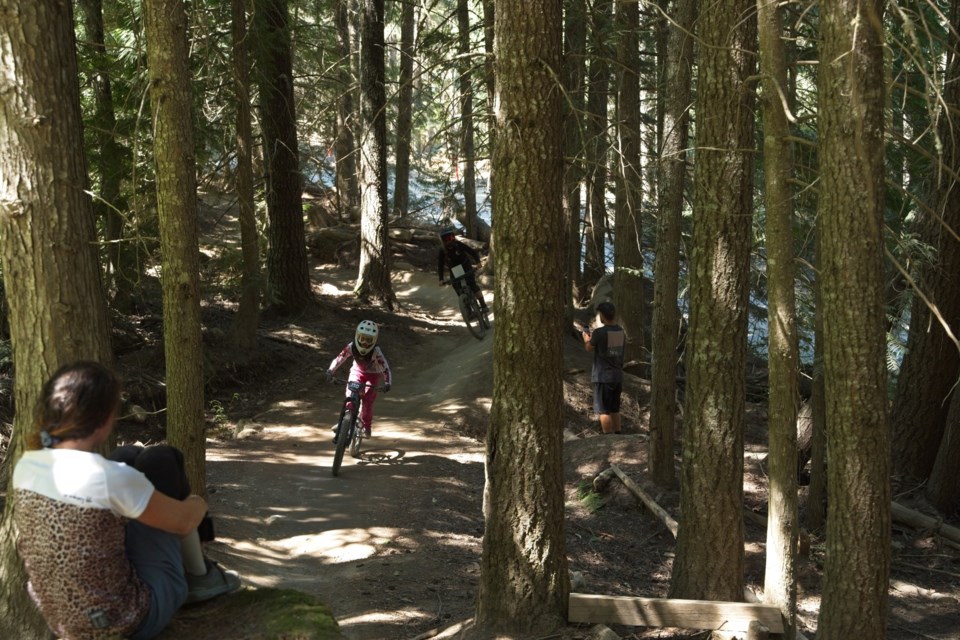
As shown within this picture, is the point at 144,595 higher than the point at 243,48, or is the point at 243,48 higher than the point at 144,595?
the point at 243,48

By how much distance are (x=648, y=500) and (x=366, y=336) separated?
3694 millimetres

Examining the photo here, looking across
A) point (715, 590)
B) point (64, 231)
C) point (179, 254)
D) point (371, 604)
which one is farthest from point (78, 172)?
point (715, 590)

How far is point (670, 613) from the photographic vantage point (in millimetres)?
6250

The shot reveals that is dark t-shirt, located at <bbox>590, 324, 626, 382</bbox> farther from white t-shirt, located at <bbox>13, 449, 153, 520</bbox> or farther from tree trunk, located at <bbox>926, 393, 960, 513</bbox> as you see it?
white t-shirt, located at <bbox>13, 449, 153, 520</bbox>

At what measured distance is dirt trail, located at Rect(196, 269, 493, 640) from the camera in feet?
25.5

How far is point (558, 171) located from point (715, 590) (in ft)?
11.2

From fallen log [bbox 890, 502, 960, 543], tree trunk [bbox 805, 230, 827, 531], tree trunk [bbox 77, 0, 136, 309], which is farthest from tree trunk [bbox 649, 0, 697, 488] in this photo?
tree trunk [bbox 77, 0, 136, 309]

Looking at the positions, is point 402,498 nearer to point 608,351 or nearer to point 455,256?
point 608,351

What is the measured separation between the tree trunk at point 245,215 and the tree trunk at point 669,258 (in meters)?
5.76

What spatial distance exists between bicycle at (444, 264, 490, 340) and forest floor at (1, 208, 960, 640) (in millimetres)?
281

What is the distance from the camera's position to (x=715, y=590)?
6961 mm

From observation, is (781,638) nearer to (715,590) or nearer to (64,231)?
(715,590)

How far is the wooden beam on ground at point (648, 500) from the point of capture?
980cm

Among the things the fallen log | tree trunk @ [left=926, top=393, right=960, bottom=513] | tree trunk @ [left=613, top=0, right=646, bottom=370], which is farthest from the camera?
tree trunk @ [left=613, top=0, right=646, bottom=370]
